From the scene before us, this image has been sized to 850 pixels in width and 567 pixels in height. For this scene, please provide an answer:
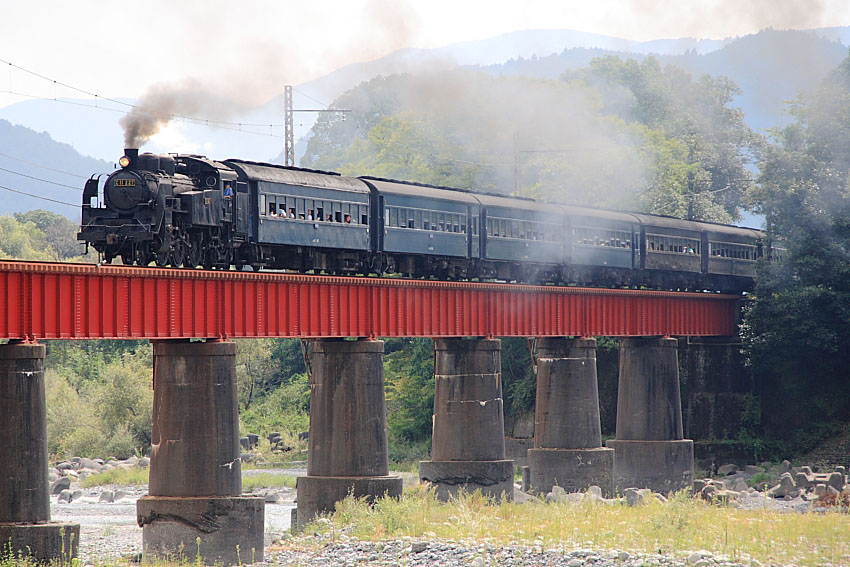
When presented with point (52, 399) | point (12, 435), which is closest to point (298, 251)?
point (12, 435)

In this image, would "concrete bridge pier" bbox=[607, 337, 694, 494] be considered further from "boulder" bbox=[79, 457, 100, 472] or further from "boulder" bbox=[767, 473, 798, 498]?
"boulder" bbox=[79, 457, 100, 472]

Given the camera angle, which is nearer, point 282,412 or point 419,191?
point 419,191

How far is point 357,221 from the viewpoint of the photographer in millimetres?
39875

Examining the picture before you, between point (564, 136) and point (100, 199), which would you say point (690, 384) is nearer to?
point (564, 136)

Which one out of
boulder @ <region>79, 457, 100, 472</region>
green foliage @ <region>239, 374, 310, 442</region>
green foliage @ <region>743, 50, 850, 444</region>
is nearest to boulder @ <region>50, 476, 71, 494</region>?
boulder @ <region>79, 457, 100, 472</region>

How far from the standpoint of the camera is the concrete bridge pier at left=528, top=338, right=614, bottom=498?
46.7 meters

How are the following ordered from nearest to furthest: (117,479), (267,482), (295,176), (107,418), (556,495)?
(295,176) < (556,495) < (267,482) < (117,479) < (107,418)

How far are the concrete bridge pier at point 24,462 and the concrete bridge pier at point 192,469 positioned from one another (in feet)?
12.4

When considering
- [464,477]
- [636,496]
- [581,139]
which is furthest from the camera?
[581,139]

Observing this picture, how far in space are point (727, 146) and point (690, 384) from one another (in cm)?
6128

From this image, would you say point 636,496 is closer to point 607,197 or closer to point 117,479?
point 117,479

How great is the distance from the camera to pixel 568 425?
47.2m

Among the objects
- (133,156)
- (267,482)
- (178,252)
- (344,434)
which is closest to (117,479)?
(267,482)

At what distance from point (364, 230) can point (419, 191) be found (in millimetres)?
4212
